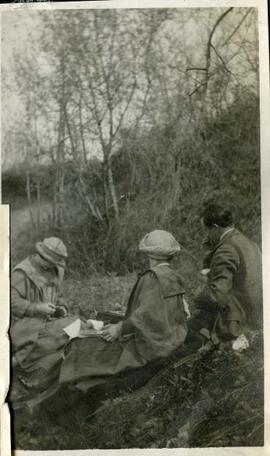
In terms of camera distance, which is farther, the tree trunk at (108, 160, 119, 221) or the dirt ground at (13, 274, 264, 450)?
the tree trunk at (108, 160, 119, 221)

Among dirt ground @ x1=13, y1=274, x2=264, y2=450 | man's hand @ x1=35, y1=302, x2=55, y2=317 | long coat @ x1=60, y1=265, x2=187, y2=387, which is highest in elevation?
man's hand @ x1=35, y1=302, x2=55, y2=317

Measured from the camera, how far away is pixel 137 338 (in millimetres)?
3531

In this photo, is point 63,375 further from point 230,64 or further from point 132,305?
point 230,64

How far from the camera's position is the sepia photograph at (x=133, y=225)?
3.52 metres

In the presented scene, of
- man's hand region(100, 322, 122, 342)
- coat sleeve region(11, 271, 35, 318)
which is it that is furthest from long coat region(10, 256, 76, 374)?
man's hand region(100, 322, 122, 342)

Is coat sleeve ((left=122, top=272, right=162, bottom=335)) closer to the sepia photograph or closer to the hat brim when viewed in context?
the sepia photograph

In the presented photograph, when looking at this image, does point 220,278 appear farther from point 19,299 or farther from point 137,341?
point 19,299

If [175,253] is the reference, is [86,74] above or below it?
above

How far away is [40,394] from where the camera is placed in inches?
138

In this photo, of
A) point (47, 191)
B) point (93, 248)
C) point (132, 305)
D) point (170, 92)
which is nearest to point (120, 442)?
point (132, 305)

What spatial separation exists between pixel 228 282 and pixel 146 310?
53cm

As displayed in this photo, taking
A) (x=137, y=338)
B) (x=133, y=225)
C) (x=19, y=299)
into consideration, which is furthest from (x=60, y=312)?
(x=133, y=225)

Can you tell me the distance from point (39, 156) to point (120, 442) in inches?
70.4

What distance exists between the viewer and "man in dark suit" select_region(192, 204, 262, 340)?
357 cm
